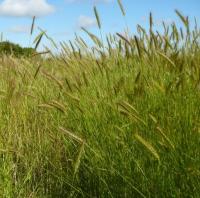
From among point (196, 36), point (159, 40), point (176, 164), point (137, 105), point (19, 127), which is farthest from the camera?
point (19, 127)

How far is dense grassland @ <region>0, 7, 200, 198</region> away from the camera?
2.50 meters

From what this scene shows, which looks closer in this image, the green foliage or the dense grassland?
the dense grassland

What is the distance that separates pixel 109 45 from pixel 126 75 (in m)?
0.31

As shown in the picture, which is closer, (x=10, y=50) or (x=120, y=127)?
(x=120, y=127)

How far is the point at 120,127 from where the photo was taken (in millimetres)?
2668

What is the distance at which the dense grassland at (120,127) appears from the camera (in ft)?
8.20

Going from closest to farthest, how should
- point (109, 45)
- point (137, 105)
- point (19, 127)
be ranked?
1. point (137, 105)
2. point (109, 45)
3. point (19, 127)

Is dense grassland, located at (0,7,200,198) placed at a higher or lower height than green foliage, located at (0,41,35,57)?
lower

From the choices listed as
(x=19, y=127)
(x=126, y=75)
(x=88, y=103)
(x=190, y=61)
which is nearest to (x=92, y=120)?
(x=88, y=103)

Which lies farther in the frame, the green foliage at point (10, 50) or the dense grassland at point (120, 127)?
the green foliage at point (10, 50)

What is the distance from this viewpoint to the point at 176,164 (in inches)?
97.4

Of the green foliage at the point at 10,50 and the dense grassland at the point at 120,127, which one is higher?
the green foliage at the point at 10,50

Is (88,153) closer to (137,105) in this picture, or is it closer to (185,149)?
(137,105)

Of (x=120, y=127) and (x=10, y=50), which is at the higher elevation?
(x=10, y=50)
